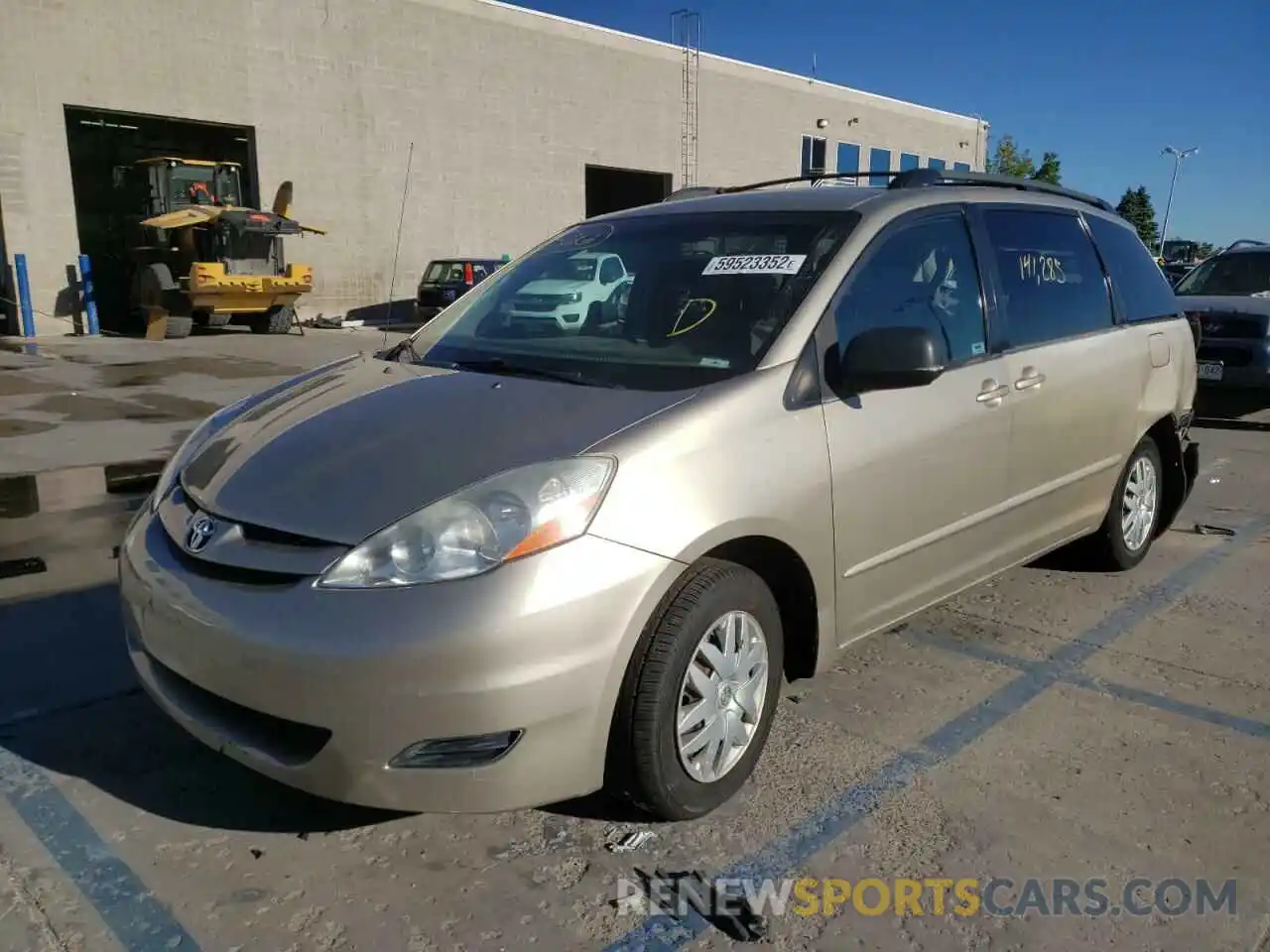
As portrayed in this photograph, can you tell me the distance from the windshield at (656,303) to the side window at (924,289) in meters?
0.17

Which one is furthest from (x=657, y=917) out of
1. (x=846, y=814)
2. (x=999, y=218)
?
(x=999, y=218)

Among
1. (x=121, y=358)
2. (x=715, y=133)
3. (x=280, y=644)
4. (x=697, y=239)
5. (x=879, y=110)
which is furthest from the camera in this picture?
(x=879, y=110)

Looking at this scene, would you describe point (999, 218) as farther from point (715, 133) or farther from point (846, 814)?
point (715, 133)

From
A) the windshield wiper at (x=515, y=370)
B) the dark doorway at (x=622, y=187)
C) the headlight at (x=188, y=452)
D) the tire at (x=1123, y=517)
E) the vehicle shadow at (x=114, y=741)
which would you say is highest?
the dark doorway at (x=622, y=187)

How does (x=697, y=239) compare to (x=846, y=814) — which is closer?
(x=846, y=814)

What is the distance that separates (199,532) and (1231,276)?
1154 centimetres

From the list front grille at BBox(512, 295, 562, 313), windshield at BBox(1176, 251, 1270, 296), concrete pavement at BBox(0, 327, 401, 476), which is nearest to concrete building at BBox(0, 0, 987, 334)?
concrete pavement at BBox(0, 327, 401, 476)

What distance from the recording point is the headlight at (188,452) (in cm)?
314

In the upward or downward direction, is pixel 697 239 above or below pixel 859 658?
above

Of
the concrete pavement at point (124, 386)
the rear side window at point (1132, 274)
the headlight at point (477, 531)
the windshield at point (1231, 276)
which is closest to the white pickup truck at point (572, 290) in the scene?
the headlight at point (477, 531)

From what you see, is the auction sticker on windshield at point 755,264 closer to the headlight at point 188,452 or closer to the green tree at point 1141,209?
the headlight at point 188,452

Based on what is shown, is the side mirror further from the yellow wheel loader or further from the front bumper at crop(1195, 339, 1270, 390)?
the yellow wheel loader

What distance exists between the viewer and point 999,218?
4.16m

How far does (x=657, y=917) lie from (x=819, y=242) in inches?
84.5
